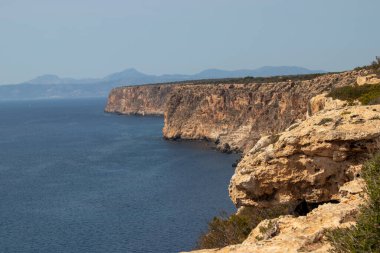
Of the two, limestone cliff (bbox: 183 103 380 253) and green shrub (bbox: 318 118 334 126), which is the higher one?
green shrub (bbox: 318 118 334 126)

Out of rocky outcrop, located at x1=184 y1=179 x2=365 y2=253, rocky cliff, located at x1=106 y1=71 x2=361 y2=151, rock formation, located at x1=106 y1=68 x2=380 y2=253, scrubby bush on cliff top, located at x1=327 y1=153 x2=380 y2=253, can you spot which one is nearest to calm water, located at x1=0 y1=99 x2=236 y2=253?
rocky cliff, located at x1=106 y1=71 x2=361 y2=151

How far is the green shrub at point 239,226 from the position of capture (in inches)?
950

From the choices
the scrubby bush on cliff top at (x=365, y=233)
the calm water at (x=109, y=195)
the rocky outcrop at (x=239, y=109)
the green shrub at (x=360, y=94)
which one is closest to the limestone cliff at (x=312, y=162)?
the green shrub at (x=360, y=94)

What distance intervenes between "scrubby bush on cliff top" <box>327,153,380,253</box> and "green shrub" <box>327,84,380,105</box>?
13783mm

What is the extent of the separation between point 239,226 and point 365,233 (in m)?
13.4

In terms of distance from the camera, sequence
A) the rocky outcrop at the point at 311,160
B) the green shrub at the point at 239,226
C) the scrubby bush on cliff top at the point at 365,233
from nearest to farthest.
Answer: the scrubby bush on cliff top at the point at 365,233 < the rocky outcrop at the point at 311,160 < the green shrub at the point at 239,226

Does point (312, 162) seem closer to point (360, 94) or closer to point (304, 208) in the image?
point (304, 208)

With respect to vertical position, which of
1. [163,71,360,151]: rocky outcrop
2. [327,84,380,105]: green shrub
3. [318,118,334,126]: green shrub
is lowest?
[163,71,360,151]: rocky outcrop

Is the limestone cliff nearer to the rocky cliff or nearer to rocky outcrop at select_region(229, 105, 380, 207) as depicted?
rocky outcrop at select_region(229, 105, 380, 207)

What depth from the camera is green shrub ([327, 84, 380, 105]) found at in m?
26.4

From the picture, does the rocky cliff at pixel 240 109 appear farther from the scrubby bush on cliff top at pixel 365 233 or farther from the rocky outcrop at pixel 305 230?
the scrubby bush on cliff top at pixel 365 233

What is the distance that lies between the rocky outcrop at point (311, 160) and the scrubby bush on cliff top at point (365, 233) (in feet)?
27.2

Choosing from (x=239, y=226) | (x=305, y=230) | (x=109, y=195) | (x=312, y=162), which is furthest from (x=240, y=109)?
(x=305, y=230)

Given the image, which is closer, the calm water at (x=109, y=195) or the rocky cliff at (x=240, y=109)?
the calm water at (x=109, y=195)
